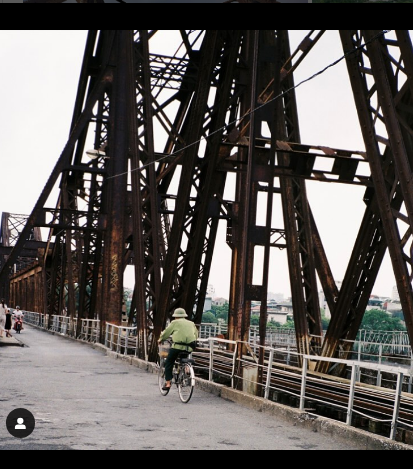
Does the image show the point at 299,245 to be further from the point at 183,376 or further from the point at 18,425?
the point at 18,425

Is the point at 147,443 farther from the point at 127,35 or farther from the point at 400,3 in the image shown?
the point at 127,35

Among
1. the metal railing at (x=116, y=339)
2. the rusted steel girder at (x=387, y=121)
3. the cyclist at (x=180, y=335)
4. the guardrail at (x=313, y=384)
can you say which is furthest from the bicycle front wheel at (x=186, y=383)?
the metal railing at (x=116, y=339)

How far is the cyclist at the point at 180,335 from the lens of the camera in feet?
40.4

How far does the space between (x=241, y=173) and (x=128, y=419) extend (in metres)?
10.2

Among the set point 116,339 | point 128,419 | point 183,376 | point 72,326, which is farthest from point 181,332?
point 72,326

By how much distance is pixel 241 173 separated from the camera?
19.1 m

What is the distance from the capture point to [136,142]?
20141 millimetres

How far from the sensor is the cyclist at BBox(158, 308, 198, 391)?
1230 centimetres

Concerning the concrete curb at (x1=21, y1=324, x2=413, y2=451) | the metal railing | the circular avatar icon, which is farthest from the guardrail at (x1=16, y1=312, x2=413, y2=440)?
the metal railing

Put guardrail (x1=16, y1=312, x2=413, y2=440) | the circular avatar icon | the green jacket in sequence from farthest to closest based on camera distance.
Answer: the green jacket → guardrail (x1=16, y1=312, x2=413, y2=440) → the circular avatar icon

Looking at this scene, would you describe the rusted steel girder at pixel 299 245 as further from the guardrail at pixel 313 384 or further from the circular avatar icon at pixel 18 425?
the circular avatar icon at pixel 18 425

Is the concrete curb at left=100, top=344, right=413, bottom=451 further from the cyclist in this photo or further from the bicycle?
the cyclist

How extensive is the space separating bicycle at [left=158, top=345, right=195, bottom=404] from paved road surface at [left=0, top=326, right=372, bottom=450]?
0.54 ft
